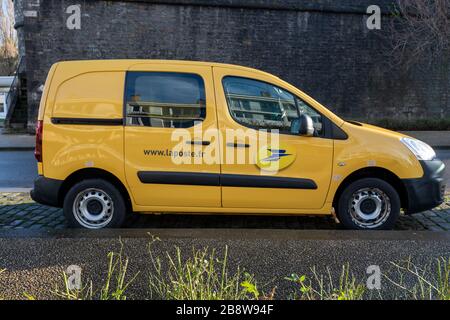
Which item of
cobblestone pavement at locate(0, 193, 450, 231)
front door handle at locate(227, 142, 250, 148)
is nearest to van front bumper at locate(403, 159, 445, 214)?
cobblestone pavement at locate(0, 193, 450, 231)

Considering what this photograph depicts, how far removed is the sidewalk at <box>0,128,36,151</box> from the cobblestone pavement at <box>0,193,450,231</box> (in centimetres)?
→ 874

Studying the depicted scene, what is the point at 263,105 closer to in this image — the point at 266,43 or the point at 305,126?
the point at 305,126

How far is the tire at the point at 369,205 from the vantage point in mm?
4121

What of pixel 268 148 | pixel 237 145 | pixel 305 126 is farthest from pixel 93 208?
pixel 305 126

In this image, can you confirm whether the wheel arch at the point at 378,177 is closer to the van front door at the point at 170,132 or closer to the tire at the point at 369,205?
the tire at the point at 369,205

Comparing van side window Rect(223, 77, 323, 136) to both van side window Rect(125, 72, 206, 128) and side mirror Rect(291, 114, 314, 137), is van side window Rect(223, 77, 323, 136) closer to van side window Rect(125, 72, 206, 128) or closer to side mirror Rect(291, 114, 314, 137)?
side mirror Rect(291, 114, 314, 137)

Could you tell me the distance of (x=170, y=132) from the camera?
4059 mm

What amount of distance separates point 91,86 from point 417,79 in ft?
59.5

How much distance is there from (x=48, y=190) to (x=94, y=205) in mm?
535

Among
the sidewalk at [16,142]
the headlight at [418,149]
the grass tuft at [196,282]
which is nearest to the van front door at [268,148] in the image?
the headlight at [418,149]

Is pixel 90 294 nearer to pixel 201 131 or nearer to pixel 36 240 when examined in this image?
pixel 36 240

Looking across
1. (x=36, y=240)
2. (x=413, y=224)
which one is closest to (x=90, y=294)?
(x=36, y=240)

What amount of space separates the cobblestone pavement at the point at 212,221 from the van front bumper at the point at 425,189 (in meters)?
0.52

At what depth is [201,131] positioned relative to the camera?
4.05 m
